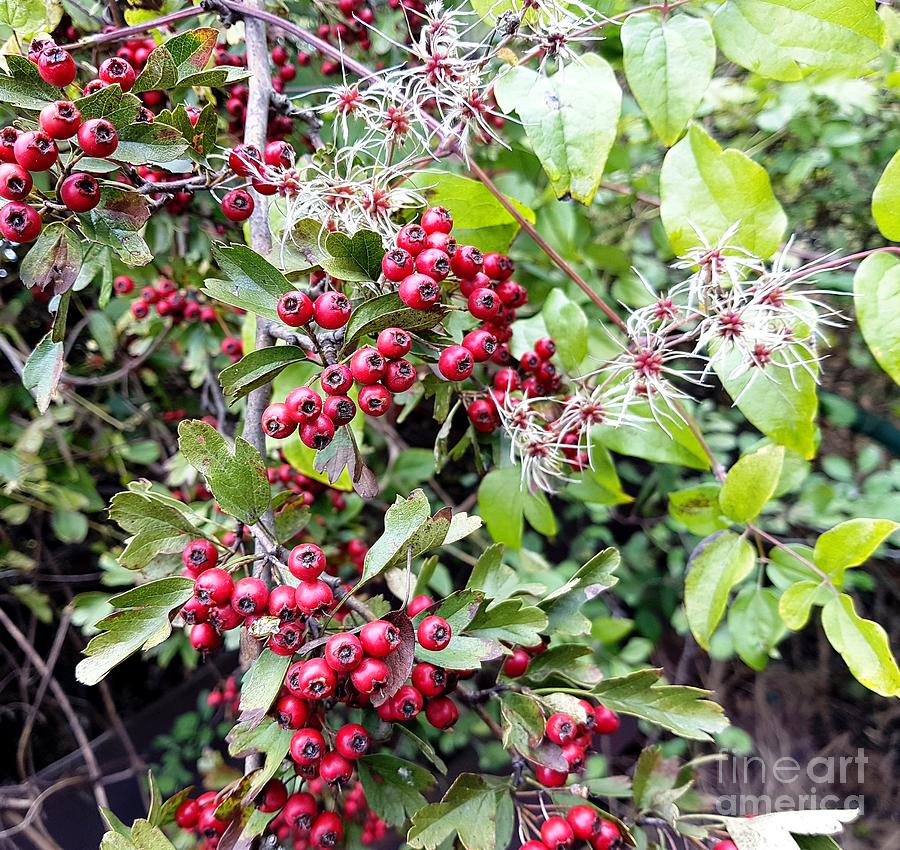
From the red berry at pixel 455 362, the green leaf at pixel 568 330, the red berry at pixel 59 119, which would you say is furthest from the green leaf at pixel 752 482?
the red berry at pixel 59 119

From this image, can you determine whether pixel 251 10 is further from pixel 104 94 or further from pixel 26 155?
pixel 26 155

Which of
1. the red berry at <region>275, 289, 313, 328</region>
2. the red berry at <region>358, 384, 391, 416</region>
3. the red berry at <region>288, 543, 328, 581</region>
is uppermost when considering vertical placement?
the red berry at <region>275, 289, 313, 328</region>

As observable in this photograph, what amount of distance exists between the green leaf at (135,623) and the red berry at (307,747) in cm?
20

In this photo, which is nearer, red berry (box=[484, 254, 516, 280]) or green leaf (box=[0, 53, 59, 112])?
green leaf (box=[0, 53, 59, 112])

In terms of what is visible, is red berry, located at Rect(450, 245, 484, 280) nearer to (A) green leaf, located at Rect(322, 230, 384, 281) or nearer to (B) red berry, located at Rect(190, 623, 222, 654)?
(A) green leaf, located at Rect(322, 230, 384, 281)

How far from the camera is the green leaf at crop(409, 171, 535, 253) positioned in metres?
1.00

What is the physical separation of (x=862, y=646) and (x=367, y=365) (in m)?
0.85

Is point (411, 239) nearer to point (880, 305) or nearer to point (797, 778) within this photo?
point (880, 305)

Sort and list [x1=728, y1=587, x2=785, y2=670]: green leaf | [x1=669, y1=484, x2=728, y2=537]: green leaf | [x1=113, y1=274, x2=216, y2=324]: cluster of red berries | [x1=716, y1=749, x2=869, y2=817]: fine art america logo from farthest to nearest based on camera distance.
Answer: [x1=716, y1=749, x2=869, y2=817]: fine art america logo → [x1=113, y1=274, x2=216, y2=324]: cluster of red berries → [x1=728, y1=587, x2=785, y2=670]: green leaf → [x1=669, y1=484, x2=728, y2=537]: green leaf

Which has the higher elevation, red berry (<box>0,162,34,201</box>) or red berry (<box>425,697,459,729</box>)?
red berry (<box>0,162,34,201</box>)

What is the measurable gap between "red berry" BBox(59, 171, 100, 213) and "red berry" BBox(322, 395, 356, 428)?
40 centimetres

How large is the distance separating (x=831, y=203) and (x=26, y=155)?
2.66 meters

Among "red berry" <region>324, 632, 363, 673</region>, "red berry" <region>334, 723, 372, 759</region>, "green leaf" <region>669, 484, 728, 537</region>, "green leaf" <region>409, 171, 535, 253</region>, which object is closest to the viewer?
"red berry" <region>324, 632, 363, 673</region>

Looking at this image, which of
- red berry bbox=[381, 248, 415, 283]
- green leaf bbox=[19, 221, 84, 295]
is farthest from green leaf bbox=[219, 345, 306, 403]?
green leaf bbox=[19, 221, 84, 295]
